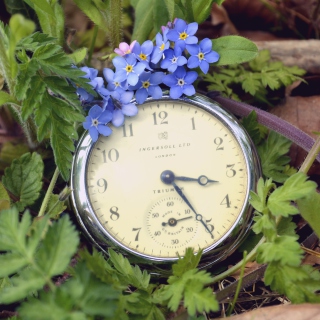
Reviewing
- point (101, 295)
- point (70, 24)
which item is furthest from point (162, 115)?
point (70, 24)

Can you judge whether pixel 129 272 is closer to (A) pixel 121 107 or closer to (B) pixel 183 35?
(A) pixel 121 107

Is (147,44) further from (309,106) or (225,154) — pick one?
(309,106)

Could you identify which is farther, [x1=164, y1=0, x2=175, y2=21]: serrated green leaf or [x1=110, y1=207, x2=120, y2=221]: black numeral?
[x1=164, y1=0, x2=175, y2=21]: serrated green leaf

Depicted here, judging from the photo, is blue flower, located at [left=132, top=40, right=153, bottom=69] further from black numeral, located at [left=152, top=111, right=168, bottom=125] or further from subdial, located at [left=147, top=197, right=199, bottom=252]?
subdial, located at [left=147, top=197, right=199, bottom=252]

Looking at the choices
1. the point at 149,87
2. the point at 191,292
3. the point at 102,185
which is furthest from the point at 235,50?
the point at 191,292

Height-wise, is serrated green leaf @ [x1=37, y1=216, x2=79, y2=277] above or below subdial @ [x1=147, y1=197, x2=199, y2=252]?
above

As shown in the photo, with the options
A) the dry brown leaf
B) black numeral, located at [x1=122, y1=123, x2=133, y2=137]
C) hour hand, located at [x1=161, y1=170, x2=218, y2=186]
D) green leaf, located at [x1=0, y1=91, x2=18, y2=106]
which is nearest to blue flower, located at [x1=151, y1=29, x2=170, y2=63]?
black numeral, located at [x1=122, y1=123, x2=133, y2=137]

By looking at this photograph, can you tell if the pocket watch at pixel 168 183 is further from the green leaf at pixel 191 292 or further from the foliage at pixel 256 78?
the foliage at pixel 256 78
